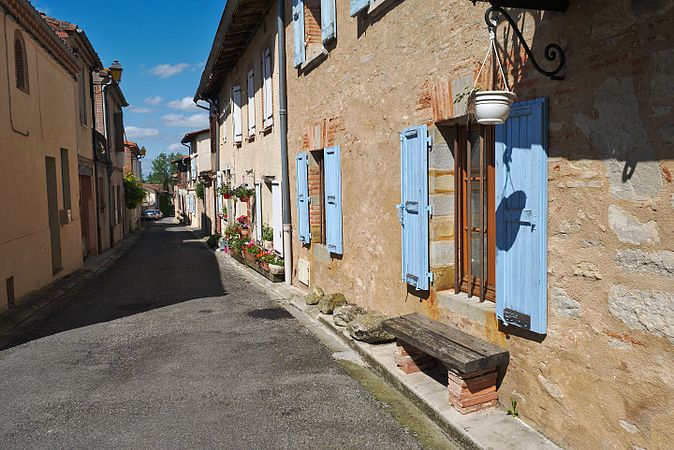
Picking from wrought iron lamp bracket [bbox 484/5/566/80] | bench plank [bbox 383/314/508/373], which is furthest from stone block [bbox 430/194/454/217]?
wrought iron lamp bracket [bbox 484/5/566/80]

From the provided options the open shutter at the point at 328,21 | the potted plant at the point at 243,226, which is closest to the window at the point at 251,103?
the potted plant at the point at 243,226

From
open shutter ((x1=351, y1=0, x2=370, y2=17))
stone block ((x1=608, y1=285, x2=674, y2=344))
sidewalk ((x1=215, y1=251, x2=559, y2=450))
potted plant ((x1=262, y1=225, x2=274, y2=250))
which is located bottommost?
sidewalk ((x1=215, y1=251, x2=559, y2=450))

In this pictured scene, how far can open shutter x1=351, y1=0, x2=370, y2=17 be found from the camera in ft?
19.3

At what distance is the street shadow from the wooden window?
16.7 ft

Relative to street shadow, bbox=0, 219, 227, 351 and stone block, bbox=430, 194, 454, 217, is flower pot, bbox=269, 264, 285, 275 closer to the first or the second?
street shadow, bbox=0, 219, 227, 351

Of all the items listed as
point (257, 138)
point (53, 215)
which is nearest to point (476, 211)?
point (257, 138)

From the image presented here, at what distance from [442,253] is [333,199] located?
260 cm

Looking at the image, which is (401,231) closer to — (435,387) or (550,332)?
(435,387)

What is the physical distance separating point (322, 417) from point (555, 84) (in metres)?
2.84

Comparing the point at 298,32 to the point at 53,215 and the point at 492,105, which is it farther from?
the point at 53,215

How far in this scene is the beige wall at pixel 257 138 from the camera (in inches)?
397

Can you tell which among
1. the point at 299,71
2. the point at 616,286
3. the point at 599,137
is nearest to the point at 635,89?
the point at 599,137

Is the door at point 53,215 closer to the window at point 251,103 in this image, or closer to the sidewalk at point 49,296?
A: the sidewalk at point 49,296

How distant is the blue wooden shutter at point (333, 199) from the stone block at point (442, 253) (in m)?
2.34
